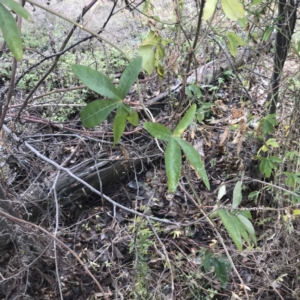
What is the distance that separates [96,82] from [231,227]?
1.58 feet

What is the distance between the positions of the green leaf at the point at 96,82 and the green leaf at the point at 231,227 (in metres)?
0.41

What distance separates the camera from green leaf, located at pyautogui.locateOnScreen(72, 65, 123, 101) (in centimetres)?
68

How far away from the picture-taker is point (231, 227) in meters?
0.81

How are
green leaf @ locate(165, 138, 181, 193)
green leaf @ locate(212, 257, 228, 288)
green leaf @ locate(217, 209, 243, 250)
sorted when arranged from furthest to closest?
green leaf @ locate(212, 257, 228, 288)
green leaf @ locate(217, 209, 243, 250)
green leaf @ locate(165, 138, 181, 193)

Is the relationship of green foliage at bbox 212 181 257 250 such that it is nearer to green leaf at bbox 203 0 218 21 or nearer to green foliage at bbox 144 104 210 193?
green foliage at bbox 144 104 210 193

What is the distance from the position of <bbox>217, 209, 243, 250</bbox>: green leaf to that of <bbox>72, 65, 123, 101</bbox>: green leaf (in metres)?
0.41

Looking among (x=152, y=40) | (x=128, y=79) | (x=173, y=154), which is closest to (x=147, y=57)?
(x=152, y=40)

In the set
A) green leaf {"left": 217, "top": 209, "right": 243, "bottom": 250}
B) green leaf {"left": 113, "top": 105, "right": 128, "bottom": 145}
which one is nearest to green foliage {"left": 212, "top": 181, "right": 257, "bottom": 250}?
green leaf {"left": 217, "top": 209, "right": 243, "bottom": 250}

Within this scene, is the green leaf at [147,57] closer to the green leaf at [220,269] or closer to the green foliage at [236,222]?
the green foliage at [236,222]

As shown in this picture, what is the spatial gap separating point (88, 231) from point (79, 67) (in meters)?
1.55

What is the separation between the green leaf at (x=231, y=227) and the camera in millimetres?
796

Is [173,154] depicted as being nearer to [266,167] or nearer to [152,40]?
[152,40]

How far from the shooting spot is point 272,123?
1.46 m

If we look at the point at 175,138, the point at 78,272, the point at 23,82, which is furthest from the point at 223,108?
the point at 23,82
